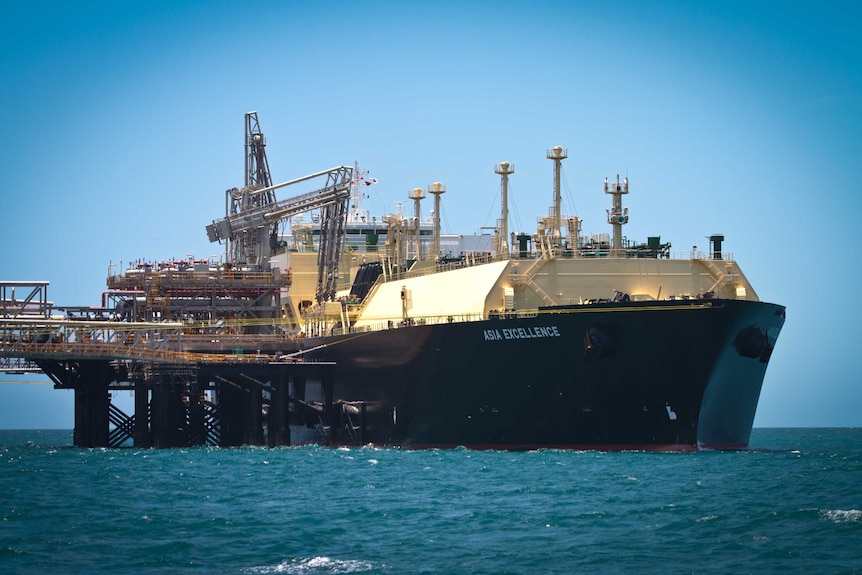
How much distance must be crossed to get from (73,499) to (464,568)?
14826 millimetres

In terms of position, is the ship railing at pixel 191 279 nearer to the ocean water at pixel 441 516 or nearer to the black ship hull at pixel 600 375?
the black ship hull at pixel 600 375

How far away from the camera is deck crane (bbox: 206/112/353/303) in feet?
253

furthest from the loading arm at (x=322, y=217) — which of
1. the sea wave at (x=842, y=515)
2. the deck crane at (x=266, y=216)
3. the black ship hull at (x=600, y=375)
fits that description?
the sea wave at (x=842, y=515)

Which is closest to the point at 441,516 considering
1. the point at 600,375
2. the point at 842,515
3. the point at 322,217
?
the point at 842,515

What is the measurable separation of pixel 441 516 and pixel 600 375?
17.2 m

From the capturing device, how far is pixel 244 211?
80.8 m

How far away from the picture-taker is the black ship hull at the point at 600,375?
49594mm

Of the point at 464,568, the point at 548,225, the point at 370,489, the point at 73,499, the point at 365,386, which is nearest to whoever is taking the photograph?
the point at 464,568

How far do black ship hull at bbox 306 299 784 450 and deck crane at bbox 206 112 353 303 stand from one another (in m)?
19.3

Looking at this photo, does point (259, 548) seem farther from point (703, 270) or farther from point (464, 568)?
point (703, 270)

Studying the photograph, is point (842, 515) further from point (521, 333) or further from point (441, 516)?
point (521, 333)

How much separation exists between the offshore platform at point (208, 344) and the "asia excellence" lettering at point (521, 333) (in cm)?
1300

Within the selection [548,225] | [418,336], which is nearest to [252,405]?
[418,336]

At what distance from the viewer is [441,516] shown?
34594 mm
